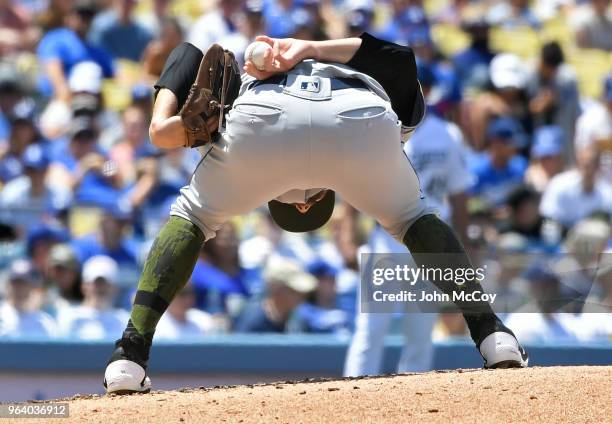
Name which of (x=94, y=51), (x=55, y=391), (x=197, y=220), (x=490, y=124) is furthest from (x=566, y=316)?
(x=94, y=51)

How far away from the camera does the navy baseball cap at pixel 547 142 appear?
9.08 m

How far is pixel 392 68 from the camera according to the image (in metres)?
4.36

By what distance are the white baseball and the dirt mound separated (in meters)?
1.13

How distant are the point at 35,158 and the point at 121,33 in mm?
1871

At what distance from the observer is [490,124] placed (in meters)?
9.14

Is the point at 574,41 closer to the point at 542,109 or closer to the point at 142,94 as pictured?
the point at 542,109

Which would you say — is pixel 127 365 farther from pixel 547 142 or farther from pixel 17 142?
pixel 547 142

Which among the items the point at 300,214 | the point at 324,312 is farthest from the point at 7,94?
the point at 300,214

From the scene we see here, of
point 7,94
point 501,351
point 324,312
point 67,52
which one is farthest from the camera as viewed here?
point 67,52

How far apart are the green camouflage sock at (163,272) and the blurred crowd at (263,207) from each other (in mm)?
2233

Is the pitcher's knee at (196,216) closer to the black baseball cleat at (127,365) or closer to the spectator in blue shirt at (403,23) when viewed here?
the black baseball cleat at (127,365)

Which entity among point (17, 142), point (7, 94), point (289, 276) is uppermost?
point (7, 94)

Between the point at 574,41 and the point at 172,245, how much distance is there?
737 centimetres

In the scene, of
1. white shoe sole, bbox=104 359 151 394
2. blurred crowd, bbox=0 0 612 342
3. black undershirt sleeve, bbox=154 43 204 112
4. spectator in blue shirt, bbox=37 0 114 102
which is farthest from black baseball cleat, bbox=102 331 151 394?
spectator in blue shirt, bbox=37 0 114 102
